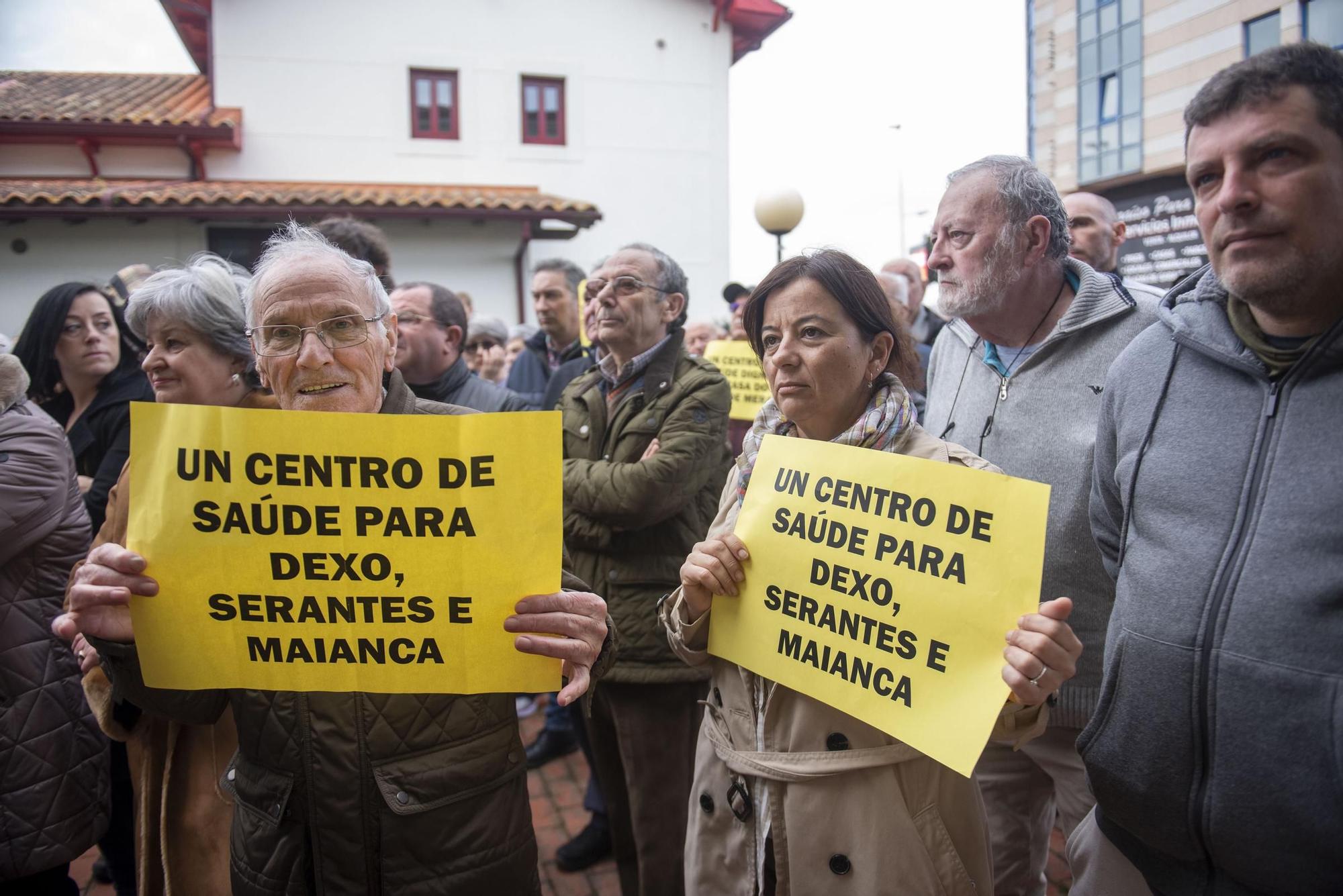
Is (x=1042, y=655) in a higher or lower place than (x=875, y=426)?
lower

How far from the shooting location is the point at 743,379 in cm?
569

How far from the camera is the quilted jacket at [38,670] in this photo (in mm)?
2367

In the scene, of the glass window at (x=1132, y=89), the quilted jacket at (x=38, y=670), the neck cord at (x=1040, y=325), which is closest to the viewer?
the quilted jacket at (x=38, y=670)

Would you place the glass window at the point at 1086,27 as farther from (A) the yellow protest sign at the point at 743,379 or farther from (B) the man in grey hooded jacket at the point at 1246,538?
(B) the man in grey hooded jacket at the point at 1246,538

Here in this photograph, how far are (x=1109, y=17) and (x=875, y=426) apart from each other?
1530 centimetres

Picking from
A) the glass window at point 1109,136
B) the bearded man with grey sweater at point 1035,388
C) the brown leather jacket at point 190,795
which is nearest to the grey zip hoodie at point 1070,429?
the bearded man with grey sweater at point 1035,388

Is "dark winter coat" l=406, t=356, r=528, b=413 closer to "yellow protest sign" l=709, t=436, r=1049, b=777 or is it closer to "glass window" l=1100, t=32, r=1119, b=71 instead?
"yellow protest sign" l=709, t=436, r=1049, b=777

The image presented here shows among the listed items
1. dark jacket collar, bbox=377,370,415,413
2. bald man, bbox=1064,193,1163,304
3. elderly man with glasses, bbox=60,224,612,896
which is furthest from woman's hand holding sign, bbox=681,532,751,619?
bald man, bbox=1064,193,1163,304

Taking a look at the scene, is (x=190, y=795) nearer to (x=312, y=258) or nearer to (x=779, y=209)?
(x=312, y=258)

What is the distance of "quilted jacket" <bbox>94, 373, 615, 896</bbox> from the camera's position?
5.57 feet

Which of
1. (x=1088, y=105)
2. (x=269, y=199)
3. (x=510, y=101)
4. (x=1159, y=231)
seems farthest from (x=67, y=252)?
(x=1088, y=105)

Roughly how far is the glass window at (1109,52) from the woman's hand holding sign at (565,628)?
15.6m

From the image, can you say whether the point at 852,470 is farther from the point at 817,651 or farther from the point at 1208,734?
the point at 1208,734

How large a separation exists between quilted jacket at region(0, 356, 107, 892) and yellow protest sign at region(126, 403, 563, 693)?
1.13 meters
